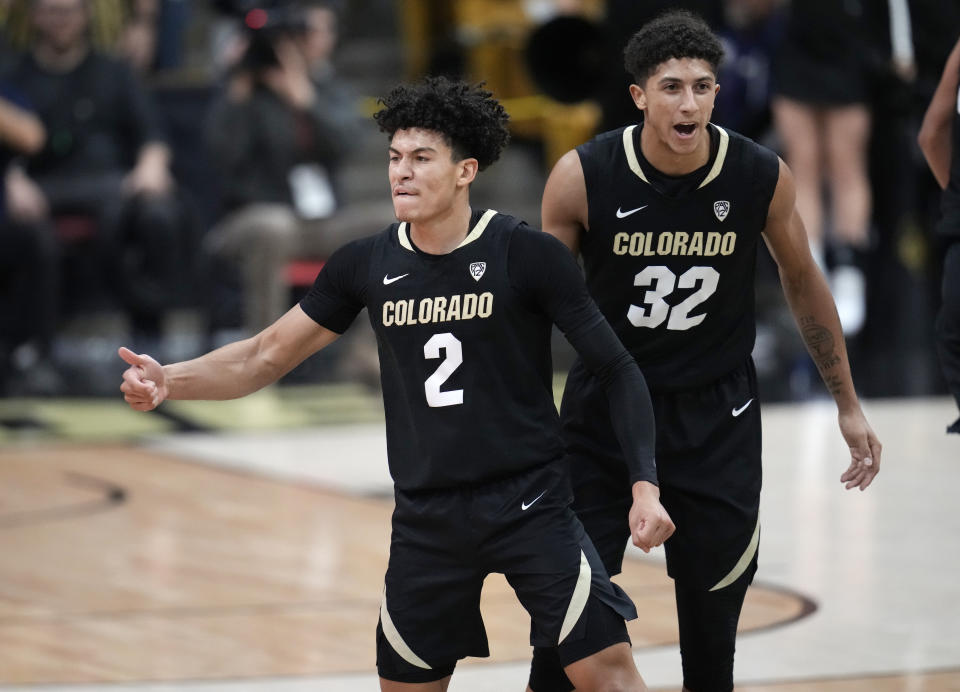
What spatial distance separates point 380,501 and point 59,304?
5041mm

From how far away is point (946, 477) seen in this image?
9.38 metres

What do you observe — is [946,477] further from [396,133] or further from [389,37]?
[389,37]

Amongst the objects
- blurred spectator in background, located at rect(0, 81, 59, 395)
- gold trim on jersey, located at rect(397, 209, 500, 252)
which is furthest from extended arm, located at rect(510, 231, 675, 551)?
blurred spectator in background, located at rect(0, 81, 59, 395)

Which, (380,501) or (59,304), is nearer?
(380,501)

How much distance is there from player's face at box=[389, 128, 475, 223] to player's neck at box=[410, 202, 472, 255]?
18 millimetres

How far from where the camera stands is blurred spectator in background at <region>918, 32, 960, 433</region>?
5.29 m

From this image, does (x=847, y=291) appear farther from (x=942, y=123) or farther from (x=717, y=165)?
(x=717, y=165)

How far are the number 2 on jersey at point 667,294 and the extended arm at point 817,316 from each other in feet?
0.68

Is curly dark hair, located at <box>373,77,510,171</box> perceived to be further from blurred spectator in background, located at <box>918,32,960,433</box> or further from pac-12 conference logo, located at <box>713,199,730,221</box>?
blurred spectator in background, located at <box>918,32,960,433</box>

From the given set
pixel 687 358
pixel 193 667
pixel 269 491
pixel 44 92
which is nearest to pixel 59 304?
pixel 44 92

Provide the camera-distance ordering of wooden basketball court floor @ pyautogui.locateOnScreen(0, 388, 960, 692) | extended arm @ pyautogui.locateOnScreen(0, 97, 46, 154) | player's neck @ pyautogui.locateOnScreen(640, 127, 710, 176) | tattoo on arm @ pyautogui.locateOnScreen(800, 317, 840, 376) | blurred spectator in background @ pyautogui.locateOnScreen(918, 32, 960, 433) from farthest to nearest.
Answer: extended arm @ pyautogui.locateOnScreen(0, 97, 46, 154) → wooden basketball court floor @ pyautogui.locateOnScreen(0, 388, 960, 692) → blurred spectator in background @ pyautogui.locateOnScreen(918, 32, 960, 433) → tattoo on arm @ pyautogui.locateOnScreen(800, 317, 840, 376) → player's neck @ pyautogui.locateOnScreen(640, 127, 710, 176)

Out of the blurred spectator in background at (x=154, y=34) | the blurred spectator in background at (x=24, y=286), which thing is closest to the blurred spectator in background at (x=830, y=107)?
the blurred spectator in background at (x=24, y=286)

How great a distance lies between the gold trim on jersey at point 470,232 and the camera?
4.36m

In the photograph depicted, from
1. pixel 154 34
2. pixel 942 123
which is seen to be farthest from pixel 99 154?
pixel 942 123
